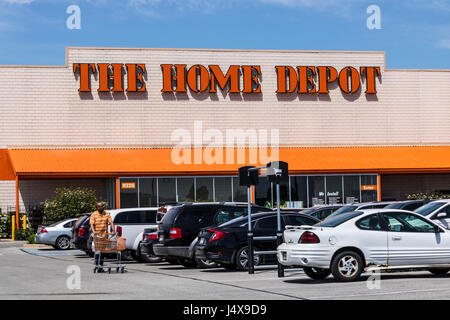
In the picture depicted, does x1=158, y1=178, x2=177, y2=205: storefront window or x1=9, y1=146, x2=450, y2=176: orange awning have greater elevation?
x1=9, y1=146, x2=450, y2=176: orange awning

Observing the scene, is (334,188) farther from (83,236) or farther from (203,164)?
(83,236)

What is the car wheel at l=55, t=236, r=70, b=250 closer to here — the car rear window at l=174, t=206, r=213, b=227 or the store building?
Result: the store building

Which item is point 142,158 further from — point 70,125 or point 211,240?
point 211,240

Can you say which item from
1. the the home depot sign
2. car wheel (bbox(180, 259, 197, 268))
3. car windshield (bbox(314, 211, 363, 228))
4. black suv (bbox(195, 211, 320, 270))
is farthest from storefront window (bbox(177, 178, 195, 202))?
car windshield (bbox(314, 211, 363, 228))

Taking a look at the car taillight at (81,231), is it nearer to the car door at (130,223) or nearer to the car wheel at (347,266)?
the car door at (130,223)

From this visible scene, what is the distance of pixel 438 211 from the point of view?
1939 cm

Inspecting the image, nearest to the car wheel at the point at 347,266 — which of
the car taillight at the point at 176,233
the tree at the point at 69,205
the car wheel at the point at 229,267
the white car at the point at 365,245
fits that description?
the white car at the point at 365,245

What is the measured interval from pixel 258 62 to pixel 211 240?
29.5 m

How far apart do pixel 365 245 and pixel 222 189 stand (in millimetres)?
27802

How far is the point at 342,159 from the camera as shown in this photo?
45000 millimetres

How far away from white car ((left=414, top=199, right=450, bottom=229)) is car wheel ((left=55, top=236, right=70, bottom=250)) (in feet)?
54.1

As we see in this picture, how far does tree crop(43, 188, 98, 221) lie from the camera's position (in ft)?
128
